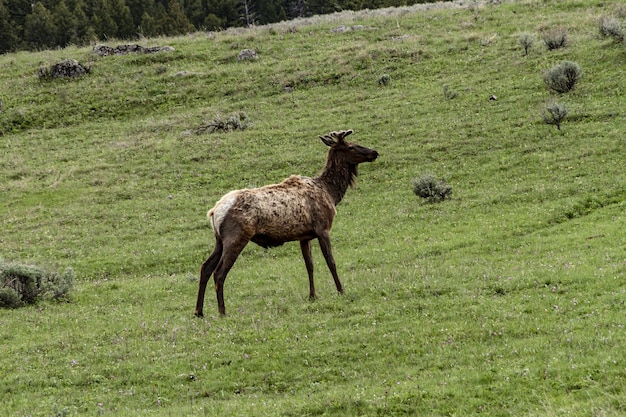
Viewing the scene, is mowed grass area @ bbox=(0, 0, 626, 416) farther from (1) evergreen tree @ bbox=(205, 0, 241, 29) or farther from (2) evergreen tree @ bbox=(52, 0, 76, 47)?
(1) evergreen tree @ bbox=(205, 0, 241, 29)

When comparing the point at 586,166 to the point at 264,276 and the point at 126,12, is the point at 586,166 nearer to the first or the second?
the point at 264,276

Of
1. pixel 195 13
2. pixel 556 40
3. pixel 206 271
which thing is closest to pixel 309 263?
pixel 206 271

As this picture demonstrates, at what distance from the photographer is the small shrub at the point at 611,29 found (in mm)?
35250

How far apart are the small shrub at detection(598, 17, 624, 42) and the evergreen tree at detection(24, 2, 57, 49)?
61.9m

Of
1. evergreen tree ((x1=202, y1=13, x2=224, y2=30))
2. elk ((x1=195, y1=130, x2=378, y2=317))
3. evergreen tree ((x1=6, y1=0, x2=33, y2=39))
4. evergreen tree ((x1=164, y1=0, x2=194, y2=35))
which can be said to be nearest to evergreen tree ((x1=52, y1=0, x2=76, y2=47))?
evergreen tree ((x1=6, y1=0, x2=33, y2=39))

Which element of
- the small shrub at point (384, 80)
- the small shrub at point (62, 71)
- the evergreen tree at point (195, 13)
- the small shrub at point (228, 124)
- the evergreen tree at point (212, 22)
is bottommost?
the small shrub at point (228, 124)

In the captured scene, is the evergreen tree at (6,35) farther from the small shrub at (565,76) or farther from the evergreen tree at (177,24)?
the small shrub at (565,76)

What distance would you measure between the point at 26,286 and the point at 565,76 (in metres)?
24.2

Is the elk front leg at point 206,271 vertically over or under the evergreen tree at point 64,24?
under

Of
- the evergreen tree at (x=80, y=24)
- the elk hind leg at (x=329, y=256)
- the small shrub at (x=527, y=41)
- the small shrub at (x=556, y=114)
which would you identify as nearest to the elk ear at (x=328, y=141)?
the elk hind leg at (x=329, y=256)

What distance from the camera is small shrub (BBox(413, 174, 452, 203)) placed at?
2456cm

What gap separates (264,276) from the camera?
1975cm

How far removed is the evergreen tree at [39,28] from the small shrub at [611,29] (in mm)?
61869

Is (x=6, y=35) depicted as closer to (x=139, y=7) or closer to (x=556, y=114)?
(x=139, y=7)
